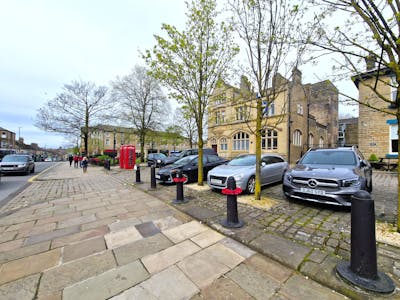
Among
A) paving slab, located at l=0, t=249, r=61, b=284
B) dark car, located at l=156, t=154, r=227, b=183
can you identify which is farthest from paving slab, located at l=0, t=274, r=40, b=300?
dark car, located at l=156, t=154, r=227, b=183

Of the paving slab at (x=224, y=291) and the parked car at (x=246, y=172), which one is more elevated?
the parked car at (x=246, y=172)

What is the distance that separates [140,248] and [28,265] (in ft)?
4.66

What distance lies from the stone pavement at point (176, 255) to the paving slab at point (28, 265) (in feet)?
0.04

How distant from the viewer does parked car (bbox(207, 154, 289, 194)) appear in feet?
17.8

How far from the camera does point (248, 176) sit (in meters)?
5.46

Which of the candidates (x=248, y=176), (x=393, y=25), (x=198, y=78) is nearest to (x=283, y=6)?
(x=393, y=25)

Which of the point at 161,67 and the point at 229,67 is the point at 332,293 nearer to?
the point at 229,67

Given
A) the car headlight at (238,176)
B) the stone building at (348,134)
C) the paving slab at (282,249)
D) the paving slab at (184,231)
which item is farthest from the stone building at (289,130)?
the paving slab at (282,249)

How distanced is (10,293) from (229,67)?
6.88 meters

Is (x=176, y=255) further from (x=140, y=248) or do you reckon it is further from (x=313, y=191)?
(x=313, y=191)

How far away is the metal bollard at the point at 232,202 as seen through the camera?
3.28 meters

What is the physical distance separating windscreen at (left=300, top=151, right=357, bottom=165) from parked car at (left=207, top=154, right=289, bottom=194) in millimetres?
1276

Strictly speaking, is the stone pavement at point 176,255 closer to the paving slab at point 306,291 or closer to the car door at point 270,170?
the paving slab at point 306,291

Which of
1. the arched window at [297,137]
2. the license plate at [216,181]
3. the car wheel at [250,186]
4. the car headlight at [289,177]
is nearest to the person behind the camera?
the car headlight at [289,177]
